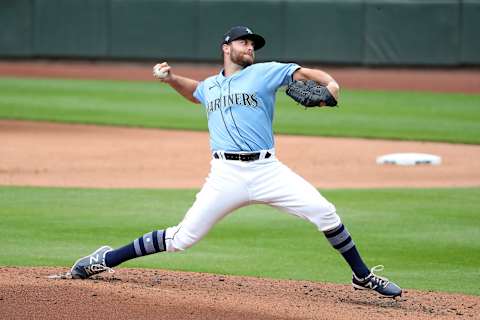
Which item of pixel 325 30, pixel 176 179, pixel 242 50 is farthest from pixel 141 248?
pixel 325 30

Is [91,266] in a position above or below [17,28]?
A: below

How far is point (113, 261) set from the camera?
7.20 metres

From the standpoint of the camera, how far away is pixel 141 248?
7.09 metres

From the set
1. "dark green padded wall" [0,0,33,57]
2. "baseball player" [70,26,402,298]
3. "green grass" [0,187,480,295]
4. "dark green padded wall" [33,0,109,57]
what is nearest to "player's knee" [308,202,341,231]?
"baseball player" [70,26,402,298]

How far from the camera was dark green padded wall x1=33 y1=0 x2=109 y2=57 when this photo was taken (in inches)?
1117

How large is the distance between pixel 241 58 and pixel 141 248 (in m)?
1.45

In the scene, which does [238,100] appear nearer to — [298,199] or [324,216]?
[298,199]

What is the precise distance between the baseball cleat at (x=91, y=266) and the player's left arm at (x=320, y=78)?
183cm

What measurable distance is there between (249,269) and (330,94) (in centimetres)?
229

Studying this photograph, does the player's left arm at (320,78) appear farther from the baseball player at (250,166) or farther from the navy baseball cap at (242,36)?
the navy baseball cap at (242,36)

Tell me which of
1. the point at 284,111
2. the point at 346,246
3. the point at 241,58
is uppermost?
the point at 241,58

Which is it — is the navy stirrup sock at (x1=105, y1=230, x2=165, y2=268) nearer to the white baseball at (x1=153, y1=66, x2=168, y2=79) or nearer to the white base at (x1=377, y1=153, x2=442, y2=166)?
the white baseball at (x1=153, y1=66, x2=168, y2=79)

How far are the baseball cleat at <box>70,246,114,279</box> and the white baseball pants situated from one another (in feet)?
2.50

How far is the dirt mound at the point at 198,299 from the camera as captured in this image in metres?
6.38
